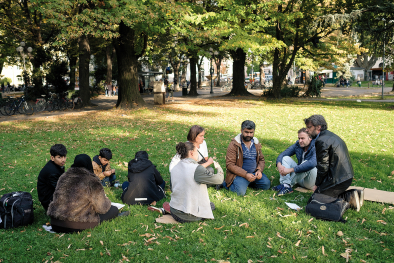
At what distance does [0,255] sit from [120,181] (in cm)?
317

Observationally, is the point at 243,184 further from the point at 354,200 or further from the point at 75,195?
the point at 75,195

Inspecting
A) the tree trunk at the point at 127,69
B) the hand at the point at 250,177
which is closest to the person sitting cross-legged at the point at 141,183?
the hand at the point at 250,177

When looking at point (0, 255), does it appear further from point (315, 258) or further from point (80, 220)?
point (315, 258)

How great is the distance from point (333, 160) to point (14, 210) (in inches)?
180

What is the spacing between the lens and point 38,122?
57.3 feet

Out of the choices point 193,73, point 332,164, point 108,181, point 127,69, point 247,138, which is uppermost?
point 193,73

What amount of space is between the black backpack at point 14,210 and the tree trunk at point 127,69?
1571cm

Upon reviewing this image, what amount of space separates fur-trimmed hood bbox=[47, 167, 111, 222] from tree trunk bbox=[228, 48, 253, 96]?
91.7ft

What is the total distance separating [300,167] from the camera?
6.08 metres

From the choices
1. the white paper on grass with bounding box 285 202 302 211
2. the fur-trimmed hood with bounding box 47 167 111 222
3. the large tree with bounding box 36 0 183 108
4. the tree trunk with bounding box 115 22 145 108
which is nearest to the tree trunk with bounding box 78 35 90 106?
the tree trunk with bounding box 115 22 145 108

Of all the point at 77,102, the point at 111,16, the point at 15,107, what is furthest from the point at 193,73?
the point at 111,16

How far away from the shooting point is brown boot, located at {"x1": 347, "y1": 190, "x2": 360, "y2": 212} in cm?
520

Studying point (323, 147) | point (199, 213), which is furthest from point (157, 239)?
point (323, 147)

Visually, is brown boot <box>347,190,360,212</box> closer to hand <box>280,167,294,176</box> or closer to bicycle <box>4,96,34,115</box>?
hand <box>280,167,294,176</box>
